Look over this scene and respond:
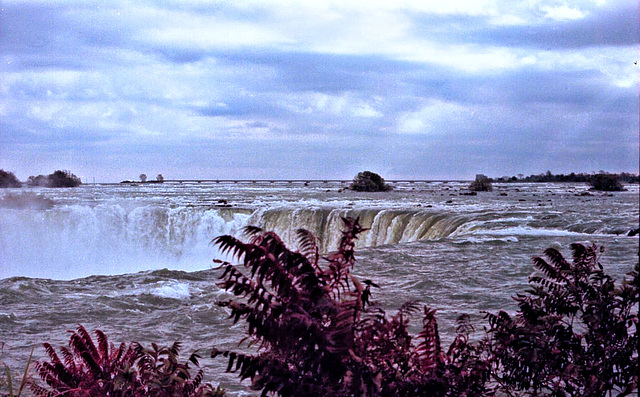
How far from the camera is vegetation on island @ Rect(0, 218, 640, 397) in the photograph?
2771mm

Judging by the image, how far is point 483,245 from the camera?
18.2m

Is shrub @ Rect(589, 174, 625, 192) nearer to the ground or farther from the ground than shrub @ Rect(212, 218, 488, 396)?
farther from the ground

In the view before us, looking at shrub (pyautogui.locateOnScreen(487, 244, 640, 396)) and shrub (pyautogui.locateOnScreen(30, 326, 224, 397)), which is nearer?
shrub (pyautogui.locateOnScreen(30, 326, 224, 397))

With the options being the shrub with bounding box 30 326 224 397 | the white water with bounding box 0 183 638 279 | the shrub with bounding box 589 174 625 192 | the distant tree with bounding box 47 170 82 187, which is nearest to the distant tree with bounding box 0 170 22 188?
the distant tree with bounding box 47 170 82 187

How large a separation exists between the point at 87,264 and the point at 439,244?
15.4 meters

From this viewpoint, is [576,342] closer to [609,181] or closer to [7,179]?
[609,181]

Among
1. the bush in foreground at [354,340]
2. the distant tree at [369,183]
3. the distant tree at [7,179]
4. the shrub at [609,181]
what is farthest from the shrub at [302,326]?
the distant tree at [7,179]

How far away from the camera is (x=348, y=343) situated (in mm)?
2801

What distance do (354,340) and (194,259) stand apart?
939 inches

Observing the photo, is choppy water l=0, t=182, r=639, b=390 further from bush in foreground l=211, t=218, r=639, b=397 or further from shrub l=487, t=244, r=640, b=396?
bush in foreground l=211, t=218, r=639, b=397

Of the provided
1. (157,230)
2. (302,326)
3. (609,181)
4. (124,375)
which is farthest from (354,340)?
(157,230)

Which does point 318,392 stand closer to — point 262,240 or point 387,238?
point 262,240

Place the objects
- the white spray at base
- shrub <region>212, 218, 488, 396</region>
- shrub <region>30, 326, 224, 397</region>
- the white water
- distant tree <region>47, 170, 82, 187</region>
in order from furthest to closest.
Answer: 1. distant tree <region>47, 170, 82, 187</region>
2. the white spray at base
3. the white water
4. shrub <region>30, 326, 224, 397</region>
5. shrub <region>212, 218, 488, 396</region>

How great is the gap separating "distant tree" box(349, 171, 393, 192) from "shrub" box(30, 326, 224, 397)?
60.1 metres
